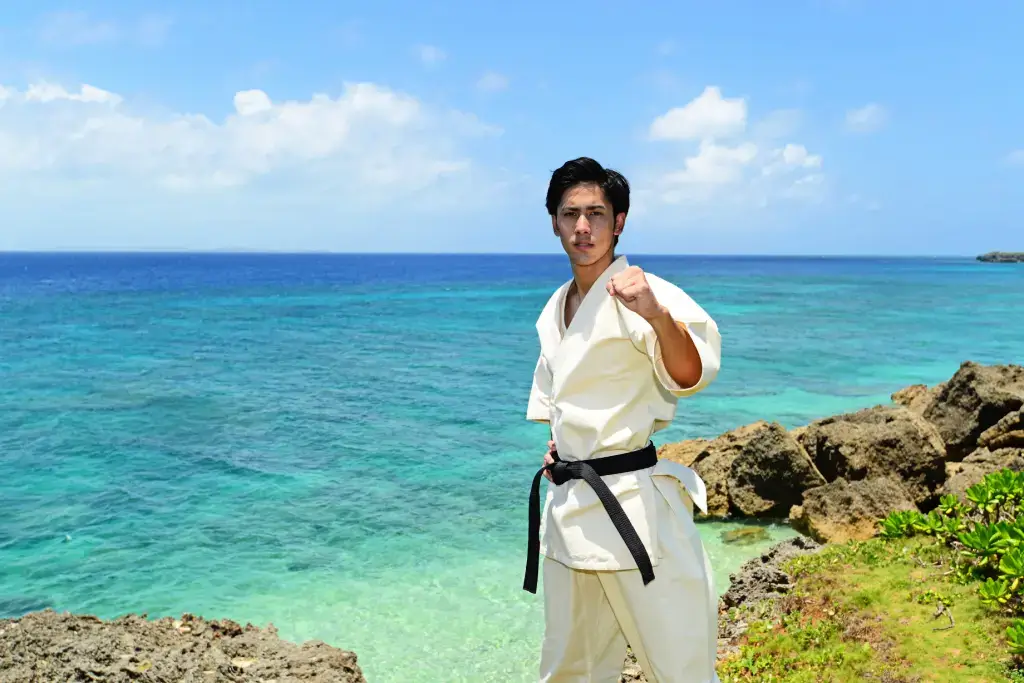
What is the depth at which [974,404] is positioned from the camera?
10.2 metres

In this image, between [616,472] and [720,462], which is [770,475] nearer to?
[720,462]

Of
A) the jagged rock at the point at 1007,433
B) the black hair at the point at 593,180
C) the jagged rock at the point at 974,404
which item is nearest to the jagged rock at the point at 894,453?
the jagged rock at the point at 1007,433

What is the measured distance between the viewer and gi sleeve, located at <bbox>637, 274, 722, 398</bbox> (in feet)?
8.54

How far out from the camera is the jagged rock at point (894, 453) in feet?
26.5

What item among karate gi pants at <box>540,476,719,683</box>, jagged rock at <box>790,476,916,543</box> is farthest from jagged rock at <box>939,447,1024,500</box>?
karate gi pants at <box>540,476,719,683</box>

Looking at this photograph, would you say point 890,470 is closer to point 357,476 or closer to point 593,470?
point 593,470

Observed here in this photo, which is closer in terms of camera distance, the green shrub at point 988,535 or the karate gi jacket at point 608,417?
the karate gi jacket at point 608,417

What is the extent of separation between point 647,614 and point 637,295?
1102 mm

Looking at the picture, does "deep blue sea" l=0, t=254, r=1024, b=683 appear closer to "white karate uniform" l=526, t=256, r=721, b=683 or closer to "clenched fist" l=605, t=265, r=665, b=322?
"white karate uniform" l=526, t=256, r=721, b=683

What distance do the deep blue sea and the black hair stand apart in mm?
4299

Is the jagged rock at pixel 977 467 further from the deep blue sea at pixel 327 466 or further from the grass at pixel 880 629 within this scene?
the deep blue sea at pixel 327 466

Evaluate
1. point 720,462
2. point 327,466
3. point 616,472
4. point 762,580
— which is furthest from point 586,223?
point 327,466

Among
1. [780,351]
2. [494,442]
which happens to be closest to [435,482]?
[494,442]

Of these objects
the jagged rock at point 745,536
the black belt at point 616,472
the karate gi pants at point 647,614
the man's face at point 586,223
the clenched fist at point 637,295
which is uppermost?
the man's face at point 586,223
